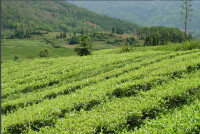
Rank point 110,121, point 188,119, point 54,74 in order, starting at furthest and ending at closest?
point 54,74
point 110,121
point 188,119

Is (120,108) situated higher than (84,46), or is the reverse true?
(84,46)

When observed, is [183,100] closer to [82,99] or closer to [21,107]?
[82,99]

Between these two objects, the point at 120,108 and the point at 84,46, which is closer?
the point at 120,108

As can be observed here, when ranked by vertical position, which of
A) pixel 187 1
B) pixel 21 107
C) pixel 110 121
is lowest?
pixel 21 107

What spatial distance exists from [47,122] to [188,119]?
826 cm

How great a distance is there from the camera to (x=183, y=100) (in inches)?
545

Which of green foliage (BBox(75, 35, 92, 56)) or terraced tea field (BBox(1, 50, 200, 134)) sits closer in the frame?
terraced tea field (BBox(1, 50, 200, 134))

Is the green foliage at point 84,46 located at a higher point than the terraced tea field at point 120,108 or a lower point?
higher

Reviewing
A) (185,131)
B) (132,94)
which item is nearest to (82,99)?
(132,94)

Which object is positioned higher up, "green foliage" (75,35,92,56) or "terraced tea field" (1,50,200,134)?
"green foliage" (75,35,92,56)

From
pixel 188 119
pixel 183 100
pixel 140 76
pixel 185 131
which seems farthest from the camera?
pixel 140 76

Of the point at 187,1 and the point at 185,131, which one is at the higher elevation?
the point at 187,1

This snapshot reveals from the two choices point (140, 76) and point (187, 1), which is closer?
point (140, 76)

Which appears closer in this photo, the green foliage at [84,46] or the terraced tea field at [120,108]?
the terraced tea field at [120,108]
